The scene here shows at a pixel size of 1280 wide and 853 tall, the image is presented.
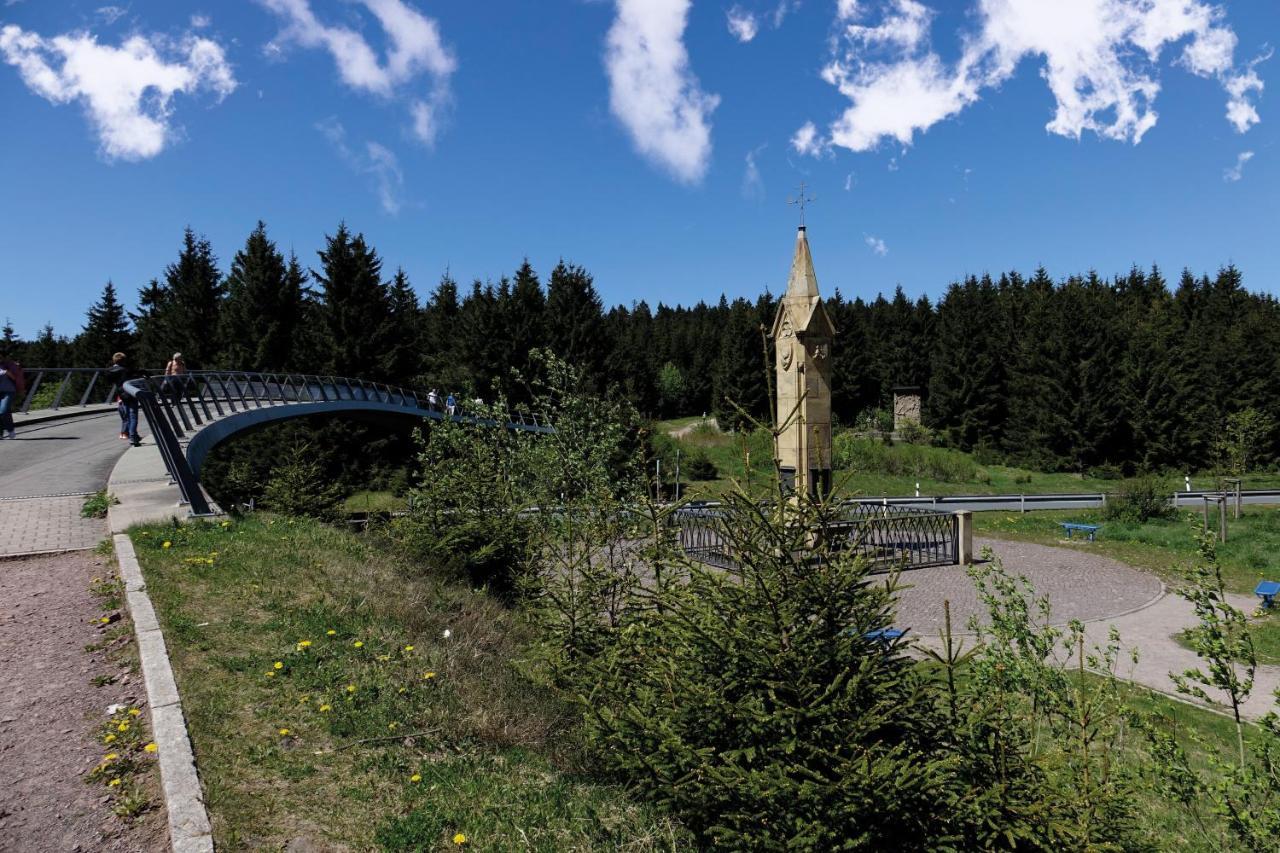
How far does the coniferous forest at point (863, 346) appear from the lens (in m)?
41.6

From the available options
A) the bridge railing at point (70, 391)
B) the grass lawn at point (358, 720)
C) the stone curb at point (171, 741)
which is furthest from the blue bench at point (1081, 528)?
the bridge railing at point (70, 391)

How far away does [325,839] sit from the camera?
13.3ft

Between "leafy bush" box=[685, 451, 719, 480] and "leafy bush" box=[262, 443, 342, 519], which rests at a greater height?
"leafy bush" box=[262, 443, 342, 519]

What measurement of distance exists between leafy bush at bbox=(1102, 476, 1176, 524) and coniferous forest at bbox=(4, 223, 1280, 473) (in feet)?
53.4

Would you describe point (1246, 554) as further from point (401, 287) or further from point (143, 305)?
point (143, 305)

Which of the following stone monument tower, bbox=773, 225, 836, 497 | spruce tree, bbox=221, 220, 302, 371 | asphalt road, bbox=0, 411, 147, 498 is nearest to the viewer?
asphalt road, bbox=0, 411, 147, 498

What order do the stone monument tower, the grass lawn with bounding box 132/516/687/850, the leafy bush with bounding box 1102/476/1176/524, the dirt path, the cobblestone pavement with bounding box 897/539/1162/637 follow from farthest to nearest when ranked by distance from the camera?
the leafy bush with bounding box 1102/476/1176/524, the stone monument tower, the cobblestone pavement with bounding box 897/539/1162/637, the grass lawn with bounding box 132/516/687/850, the dirt path

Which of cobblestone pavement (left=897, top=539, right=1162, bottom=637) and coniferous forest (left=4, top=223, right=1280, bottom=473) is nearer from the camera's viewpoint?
cobblestone pavement (left=897, top=539, right=1162, bottom=637)

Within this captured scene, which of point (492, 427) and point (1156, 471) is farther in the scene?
point (1156, 471)

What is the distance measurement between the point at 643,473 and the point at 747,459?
274cm

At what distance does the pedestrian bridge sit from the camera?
1178cm

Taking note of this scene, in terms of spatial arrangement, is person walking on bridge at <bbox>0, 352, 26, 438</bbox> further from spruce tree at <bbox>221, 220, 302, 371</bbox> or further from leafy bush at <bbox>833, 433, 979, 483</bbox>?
leafy bush at <bbox>833, 433, 979, 483</bbox>

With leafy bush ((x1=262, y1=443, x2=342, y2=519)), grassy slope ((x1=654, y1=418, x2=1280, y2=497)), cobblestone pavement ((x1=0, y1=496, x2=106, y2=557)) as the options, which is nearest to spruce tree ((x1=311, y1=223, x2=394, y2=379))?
grassy slope ((x1=654, y1=418, x2=1280, y2=497))

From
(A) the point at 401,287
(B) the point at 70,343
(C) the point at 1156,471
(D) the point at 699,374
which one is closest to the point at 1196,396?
(C) the point at 1156,471
